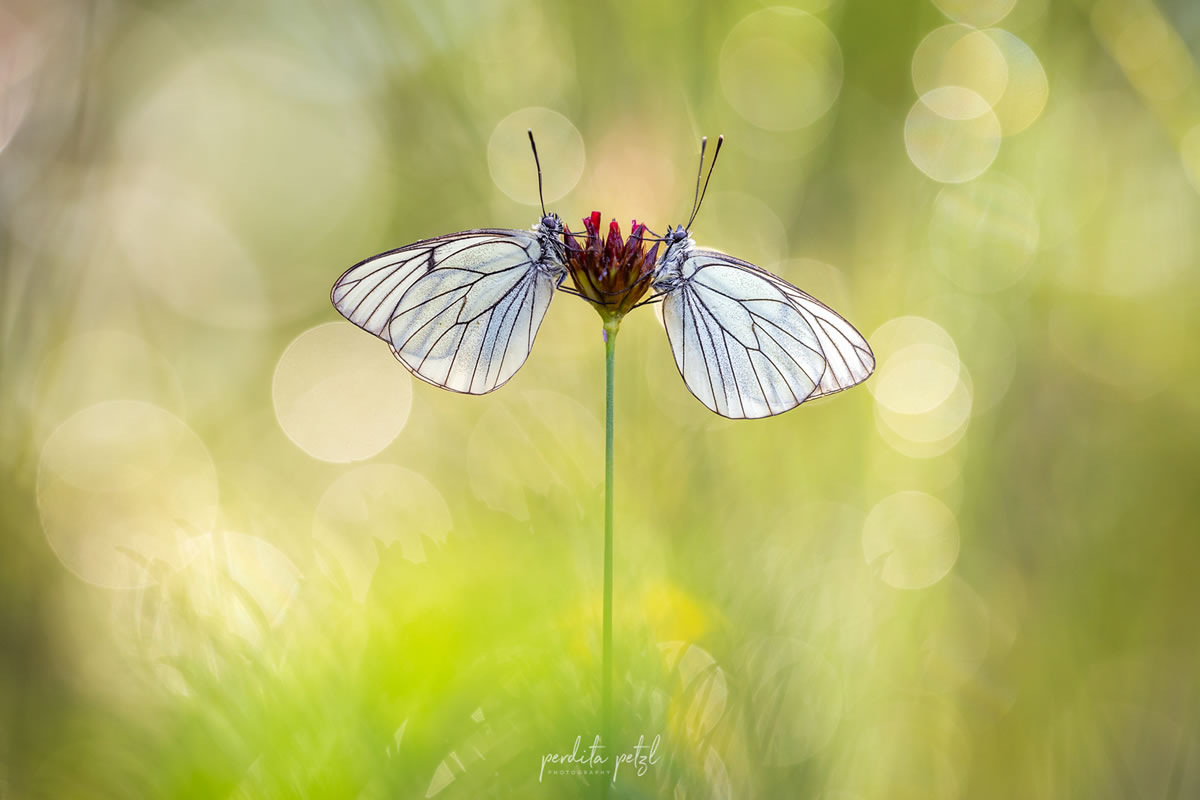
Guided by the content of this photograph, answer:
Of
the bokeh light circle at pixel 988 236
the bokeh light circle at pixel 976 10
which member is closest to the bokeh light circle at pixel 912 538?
the bokeh light circle at pixel 988 236

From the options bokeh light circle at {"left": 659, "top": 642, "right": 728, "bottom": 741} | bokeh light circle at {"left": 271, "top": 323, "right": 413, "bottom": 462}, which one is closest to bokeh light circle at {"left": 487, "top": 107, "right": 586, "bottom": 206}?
bokeh light circle at {"left": 271, "top": 323, "right": 413, "bottom": 462}

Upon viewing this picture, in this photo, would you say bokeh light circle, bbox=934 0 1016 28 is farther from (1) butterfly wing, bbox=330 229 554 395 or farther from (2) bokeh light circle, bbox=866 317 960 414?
(1) butterfly wing, bbox=330 229 554 395

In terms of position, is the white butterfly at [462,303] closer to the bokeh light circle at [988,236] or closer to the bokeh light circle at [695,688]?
the bokeh light circle at [695,688]

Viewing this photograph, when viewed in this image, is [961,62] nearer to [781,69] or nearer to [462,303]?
[781,69]

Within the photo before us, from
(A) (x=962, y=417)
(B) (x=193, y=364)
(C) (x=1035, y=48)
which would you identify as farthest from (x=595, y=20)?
(B) (x=193, y=364)

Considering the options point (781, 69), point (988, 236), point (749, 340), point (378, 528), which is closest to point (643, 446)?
point (749, 340)
